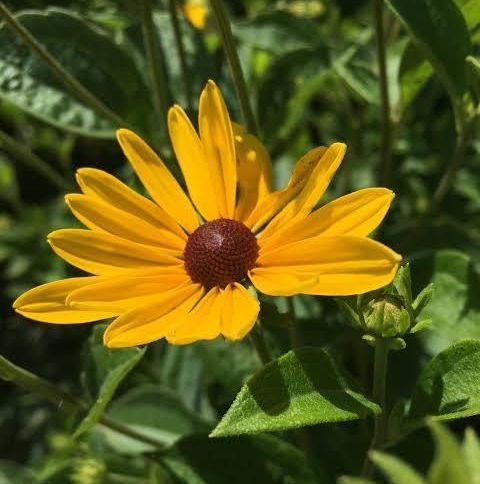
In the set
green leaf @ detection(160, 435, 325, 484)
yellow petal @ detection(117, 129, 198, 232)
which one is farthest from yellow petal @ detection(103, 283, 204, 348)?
green leaf @ detection(160, 435, 325, 484)

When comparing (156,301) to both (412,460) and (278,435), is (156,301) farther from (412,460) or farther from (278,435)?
(412,460)

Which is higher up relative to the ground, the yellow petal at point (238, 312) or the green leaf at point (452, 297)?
the yellow petal at point (238, 312)

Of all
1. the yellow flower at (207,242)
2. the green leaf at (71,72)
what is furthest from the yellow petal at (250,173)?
the green leaf at (71,72)

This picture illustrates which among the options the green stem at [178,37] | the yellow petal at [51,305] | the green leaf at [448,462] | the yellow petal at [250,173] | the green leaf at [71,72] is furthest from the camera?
the green leaf at [71,72]

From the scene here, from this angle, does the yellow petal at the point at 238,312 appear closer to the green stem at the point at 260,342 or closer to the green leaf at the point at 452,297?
the green stem at the point at 260,342

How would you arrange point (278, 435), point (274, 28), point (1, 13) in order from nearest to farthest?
point (1, 13), point (278, 435), point (274, 28)

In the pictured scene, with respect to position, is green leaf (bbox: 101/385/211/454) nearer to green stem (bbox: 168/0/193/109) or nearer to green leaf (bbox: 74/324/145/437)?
green leaf (bbox: 74/324/145/437)

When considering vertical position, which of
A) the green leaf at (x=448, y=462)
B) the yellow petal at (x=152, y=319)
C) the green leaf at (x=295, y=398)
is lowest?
the green leaf at (x=295, y=398)

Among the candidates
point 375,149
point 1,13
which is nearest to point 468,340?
point 1,13
